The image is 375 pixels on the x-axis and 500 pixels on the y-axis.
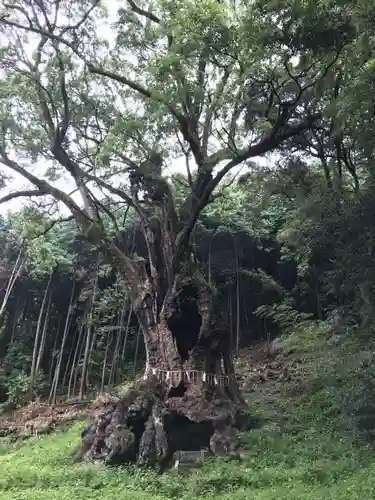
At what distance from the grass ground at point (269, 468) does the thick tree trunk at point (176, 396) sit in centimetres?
40

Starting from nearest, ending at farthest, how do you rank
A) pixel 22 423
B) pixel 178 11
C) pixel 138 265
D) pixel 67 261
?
pixel 178 11, pixel 138 265, pixel 22 423, pixel 67 261

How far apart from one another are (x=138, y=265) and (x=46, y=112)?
132 inches

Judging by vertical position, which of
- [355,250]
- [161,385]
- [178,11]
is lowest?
[161,385]

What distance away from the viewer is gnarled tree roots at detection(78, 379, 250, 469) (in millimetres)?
7949

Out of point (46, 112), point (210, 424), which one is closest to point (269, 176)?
point (46, 112)

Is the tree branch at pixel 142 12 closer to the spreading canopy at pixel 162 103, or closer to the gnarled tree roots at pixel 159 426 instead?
the spreading canopy at pixel 162 103

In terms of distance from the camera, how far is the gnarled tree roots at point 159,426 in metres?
7.95

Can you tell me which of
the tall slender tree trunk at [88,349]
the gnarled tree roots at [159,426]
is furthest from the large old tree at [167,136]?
the tall slender tree trunk at [88,349]

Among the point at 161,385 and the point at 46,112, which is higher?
the point at 46,112

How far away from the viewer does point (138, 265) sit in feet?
34.3

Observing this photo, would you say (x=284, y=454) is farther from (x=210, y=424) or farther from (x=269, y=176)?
(x=269, y=176)

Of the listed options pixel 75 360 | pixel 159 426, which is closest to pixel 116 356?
pixel 75 360

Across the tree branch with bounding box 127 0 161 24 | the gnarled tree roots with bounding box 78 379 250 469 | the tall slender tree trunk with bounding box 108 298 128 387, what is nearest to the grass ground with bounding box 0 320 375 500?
the gnarled tree roots with bounding box 78 379 250 469

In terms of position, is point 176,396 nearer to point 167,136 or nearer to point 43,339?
point 167,136
